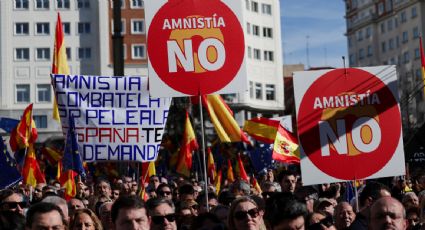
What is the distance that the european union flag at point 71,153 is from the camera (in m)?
11.5

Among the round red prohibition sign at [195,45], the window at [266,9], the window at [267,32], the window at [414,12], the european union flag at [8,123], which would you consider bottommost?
the european union flag at [8,123]

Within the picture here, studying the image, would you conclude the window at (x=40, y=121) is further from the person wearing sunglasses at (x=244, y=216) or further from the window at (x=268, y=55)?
the person wearing sunglasses at (x=244, y=216)

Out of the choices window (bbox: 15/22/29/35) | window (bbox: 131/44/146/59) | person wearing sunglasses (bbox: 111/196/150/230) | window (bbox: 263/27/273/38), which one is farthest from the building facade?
person wearing sunglasses (bbox: 111/196/150/230)

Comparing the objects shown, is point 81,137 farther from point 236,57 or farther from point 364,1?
point 364,1

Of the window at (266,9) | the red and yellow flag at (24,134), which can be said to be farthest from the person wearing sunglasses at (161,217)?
the window at (266,9)

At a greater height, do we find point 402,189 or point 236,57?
point 236,57

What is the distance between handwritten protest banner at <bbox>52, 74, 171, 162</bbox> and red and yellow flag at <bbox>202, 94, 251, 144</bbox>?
476 centimetres

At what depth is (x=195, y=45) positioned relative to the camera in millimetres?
9742

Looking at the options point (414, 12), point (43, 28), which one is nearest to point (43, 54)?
point (43, 28)

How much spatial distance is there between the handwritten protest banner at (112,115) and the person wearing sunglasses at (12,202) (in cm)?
246

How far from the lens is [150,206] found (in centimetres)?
707

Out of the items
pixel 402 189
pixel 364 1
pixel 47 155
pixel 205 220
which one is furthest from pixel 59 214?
pixel 364 1

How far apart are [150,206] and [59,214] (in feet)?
3.54

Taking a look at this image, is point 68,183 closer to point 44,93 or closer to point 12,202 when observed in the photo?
point 12,202
